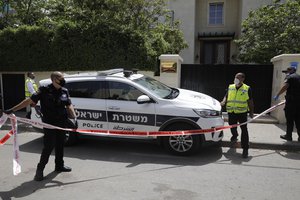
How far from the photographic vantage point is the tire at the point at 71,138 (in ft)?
20.6

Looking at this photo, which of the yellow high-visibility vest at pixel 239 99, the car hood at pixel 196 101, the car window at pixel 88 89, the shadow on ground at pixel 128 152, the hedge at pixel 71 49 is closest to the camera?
the shadow on ground at pixel 128 152

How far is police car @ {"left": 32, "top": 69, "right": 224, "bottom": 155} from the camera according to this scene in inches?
219

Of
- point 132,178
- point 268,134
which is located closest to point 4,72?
point 132,178

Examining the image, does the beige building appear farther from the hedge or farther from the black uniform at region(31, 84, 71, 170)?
the black uniform at region(31, 84, 71, 170)

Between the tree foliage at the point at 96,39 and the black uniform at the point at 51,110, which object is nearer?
the black uniform at the point at 51,110

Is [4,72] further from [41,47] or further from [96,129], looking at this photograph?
[96,129]

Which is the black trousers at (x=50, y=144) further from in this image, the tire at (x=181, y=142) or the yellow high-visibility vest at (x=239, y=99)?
the yellow high-visibility vest at (x=239, y=99)

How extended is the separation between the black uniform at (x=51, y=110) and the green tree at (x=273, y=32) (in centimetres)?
1053

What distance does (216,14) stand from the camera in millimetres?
19922

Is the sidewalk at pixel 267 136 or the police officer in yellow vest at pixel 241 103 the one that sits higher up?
the police officer in yellow vest at pixel 241 103

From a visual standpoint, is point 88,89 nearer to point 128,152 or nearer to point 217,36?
point 128,152

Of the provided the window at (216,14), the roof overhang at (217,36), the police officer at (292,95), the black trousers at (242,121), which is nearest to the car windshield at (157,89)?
the black trousers at (242,121)

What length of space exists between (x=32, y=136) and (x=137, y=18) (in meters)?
6.51

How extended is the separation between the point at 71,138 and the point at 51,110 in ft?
6.44
